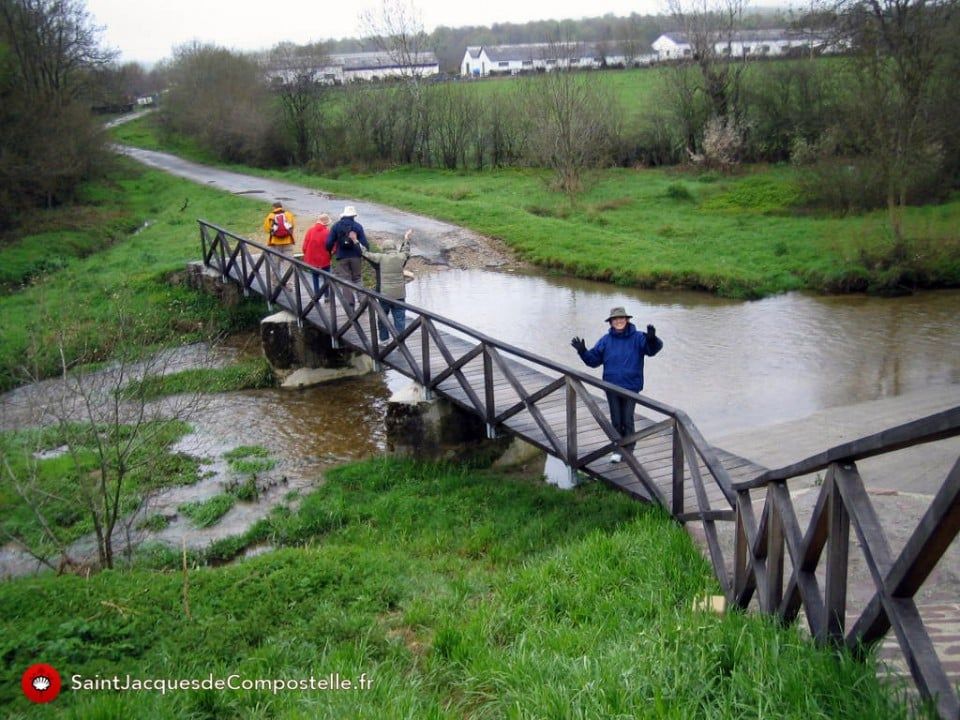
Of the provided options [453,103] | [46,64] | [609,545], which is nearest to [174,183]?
[46,64]

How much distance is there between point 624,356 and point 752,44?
178 feet

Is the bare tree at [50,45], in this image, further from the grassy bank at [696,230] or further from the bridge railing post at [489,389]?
the bridge railing post at [489,389]

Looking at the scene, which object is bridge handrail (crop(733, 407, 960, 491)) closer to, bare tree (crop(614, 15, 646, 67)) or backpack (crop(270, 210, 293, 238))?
backpack (crop(270, 210, 293, 238))

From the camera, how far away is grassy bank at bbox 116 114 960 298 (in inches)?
691

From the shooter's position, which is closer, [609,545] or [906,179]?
[609,545]

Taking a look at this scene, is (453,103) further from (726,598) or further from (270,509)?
(726,598)

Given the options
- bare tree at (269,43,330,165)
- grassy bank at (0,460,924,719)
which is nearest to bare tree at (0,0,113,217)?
bare tree at (269,43,330,165)

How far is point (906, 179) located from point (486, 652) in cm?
1710

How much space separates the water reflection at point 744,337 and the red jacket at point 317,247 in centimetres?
360

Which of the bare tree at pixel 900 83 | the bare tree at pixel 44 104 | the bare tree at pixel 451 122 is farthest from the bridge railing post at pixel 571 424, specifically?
the bare tree at pixel 451 122

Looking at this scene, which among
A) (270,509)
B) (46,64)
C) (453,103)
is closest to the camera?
(270,509)

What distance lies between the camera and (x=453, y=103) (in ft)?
117

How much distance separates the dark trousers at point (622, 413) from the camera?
295 inches

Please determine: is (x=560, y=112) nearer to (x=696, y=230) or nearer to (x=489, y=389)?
(x=696, y=230)
